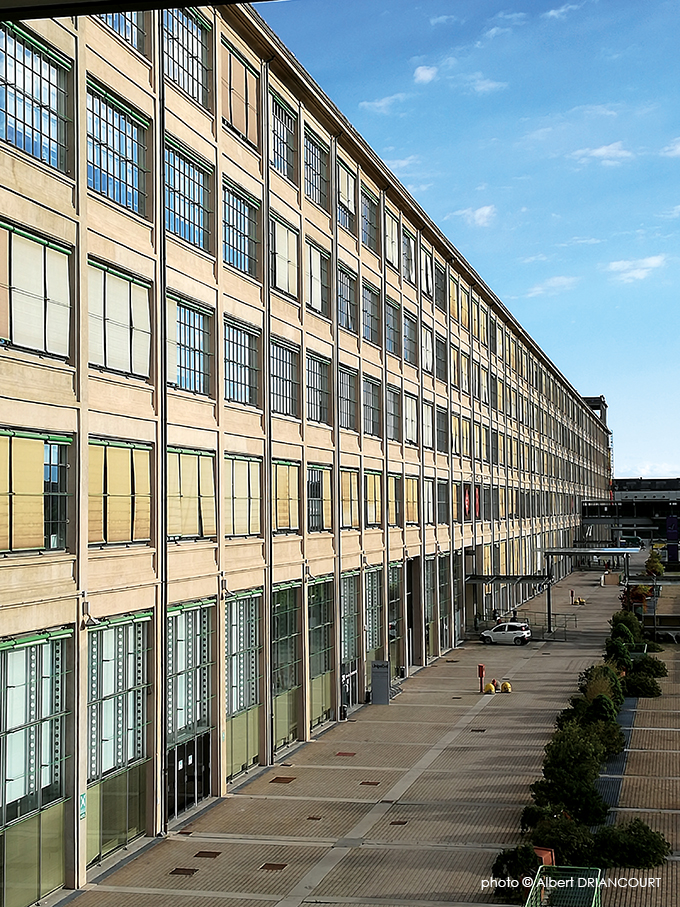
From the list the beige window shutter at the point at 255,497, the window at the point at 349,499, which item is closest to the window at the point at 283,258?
the beige window shutter at the point at 255,497

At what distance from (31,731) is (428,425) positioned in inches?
1571

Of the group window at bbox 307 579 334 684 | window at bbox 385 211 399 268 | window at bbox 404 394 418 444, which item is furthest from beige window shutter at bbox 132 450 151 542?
window at bbox 404 394 418 444

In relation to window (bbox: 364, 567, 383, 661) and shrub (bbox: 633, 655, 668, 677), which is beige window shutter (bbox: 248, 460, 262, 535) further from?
shrub (bbox: 633, 655, 668, 677)

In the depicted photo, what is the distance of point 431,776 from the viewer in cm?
3033

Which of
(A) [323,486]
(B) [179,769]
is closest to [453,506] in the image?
(A) [323,486]

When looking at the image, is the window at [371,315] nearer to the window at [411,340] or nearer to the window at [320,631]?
the window at [411,340]

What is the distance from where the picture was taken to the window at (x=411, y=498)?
52219 millimetres

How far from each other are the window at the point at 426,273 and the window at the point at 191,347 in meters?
30.0

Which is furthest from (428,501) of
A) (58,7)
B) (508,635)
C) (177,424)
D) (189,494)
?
(58,7)

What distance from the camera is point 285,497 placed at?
3475 centimetres

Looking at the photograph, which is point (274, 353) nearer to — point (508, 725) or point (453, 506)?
point (508, 725)

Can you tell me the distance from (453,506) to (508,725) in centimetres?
2561

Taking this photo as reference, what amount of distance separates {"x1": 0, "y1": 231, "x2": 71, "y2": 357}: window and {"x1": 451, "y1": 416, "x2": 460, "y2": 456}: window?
144 ft

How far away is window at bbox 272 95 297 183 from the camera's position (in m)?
35.3
